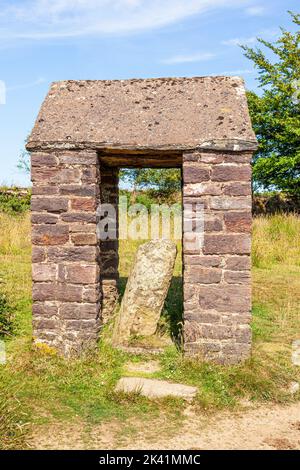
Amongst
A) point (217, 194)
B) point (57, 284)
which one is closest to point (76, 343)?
point (57, 284)

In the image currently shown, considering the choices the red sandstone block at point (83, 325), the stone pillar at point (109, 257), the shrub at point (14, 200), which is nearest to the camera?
the red sandstone block at point (83, 325)

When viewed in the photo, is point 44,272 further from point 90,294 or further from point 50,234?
point 90,294

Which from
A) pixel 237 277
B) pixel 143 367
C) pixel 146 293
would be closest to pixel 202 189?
pixel 237 277

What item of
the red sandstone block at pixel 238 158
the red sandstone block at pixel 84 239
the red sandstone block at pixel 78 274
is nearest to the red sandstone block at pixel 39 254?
the red sandstone block at pixel 78 274

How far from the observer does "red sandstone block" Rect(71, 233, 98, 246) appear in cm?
584

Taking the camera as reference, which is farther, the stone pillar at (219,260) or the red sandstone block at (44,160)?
the red sandstone block at (44,160)

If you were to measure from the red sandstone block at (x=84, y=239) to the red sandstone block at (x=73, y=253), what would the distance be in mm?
51

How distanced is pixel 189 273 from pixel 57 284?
1575 mm

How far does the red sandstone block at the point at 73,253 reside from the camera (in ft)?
19.2

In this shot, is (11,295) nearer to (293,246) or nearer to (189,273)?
(189,273)

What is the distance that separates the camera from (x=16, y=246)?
13531mm

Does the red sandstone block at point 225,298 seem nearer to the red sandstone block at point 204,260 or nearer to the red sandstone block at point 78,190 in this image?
the red sandstone block at point 204,260

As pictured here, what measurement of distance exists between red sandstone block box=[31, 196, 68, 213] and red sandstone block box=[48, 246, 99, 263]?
1.51ft

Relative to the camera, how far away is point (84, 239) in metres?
5.85
